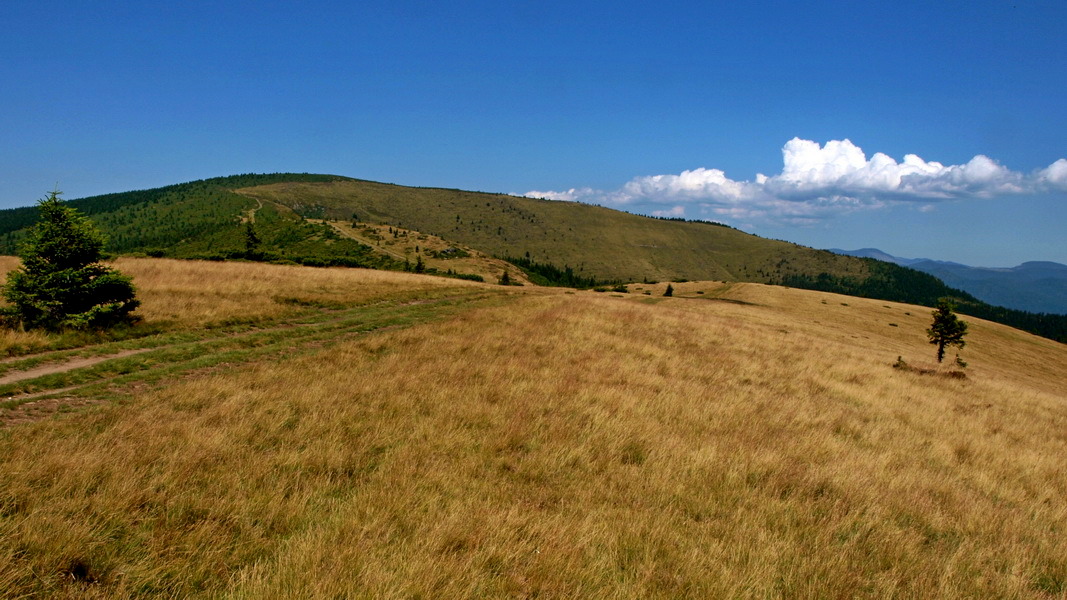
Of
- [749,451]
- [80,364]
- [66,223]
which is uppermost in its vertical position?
[66,223]

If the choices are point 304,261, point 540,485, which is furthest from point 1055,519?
point 304,261

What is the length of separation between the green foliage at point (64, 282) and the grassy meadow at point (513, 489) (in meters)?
7.11

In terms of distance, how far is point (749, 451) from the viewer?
6773 mm

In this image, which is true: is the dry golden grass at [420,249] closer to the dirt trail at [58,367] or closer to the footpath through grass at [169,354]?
the footpath through grass at [169,354]

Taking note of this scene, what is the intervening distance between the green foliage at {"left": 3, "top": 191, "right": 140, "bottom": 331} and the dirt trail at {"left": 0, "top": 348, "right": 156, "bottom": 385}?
333 centimetres

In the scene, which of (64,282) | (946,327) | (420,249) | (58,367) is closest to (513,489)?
(58,367)

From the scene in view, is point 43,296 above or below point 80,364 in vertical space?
above

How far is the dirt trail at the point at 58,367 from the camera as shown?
10016mm

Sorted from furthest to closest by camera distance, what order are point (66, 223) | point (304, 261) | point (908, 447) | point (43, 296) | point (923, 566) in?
point (304, 261) → point (66, 223) → point (43, 296) → point (908, 447) → point (923, 566)

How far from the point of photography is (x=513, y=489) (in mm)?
5207

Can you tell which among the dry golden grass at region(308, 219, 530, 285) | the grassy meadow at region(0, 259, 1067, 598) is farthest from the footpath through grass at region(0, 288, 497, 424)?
the dry golden grass at region(308, 219, 530, 285)

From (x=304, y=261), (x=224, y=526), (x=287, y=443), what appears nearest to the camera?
(x=224, y=526)

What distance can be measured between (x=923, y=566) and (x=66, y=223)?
76.3 feet

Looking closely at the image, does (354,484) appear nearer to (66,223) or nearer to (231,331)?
(231,331)
